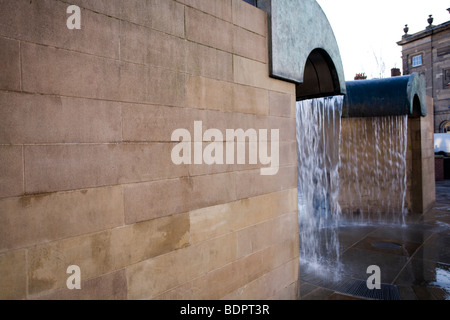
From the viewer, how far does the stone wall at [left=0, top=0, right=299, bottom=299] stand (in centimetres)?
203

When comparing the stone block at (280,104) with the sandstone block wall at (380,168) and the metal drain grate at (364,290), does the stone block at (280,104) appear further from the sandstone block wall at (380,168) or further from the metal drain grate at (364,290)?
the sandstone block wall at (380,168)

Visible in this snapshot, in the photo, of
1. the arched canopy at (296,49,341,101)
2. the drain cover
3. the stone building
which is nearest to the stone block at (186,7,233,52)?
the arched canopy at (296,49,341,101)

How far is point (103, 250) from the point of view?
7.79 feet

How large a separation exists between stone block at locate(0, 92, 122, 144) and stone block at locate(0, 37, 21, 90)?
0.07 meters

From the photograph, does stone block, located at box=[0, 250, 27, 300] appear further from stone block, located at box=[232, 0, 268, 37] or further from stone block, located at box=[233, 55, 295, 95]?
stone block, located at box=[232, 0, 268, 37]

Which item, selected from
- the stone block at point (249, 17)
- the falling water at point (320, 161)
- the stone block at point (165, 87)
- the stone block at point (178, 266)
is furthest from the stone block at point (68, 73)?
the falling water at point (320, 161)

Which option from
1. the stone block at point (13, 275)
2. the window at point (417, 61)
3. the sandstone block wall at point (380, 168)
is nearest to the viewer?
the stone block at point (13, 275)

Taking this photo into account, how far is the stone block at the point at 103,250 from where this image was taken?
6.84 feet

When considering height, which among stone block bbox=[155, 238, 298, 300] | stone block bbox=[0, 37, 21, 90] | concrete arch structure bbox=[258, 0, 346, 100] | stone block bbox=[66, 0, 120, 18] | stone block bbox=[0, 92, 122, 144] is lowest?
stone block bbox=[155, 238, 298, 300]

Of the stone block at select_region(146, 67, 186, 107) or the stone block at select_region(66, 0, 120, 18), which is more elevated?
the stone block at select_region(66, 0, 120, 18)

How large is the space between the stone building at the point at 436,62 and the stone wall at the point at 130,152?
36.5 m

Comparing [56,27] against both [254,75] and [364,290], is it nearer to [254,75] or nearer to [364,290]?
[254,75]

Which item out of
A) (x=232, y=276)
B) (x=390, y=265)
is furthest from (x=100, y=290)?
(x=390, y=265)

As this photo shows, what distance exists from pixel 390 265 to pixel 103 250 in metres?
5.61
